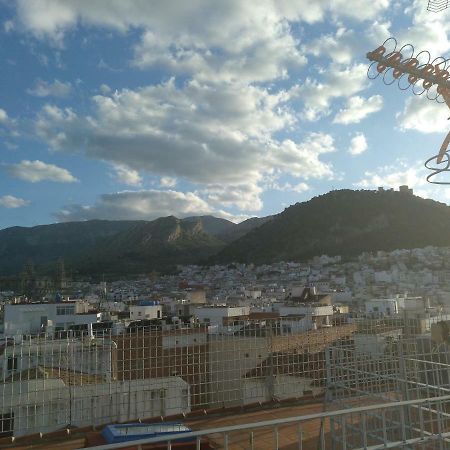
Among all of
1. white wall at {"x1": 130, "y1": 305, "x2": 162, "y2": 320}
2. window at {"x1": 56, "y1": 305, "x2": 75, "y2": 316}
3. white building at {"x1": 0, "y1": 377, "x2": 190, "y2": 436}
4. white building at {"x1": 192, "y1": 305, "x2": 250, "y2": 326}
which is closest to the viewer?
white building at {"x1": 0, "y1": 377, "x2": 190, "y2": 436}

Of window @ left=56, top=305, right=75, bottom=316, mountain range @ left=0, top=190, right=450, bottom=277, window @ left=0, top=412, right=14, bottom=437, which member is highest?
mountain range @ left=0, top=190, right=450, bottom=277

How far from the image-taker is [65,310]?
106ft

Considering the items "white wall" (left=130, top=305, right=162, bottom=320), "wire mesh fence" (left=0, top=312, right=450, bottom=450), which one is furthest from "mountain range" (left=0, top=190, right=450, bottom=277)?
"wire mesh fence" (left=0, top=312, right=450, bottom=450)

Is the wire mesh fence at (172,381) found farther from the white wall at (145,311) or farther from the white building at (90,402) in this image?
the white wall at (145,311)

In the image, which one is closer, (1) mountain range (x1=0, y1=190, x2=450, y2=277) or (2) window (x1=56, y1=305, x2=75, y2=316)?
(2) window (x1=56, y1=305, x2=75, y2=316)

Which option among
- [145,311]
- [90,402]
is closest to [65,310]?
[145,311]

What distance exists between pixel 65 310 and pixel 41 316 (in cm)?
184

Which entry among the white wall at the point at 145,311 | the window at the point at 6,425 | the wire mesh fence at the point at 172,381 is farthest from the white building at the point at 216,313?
the window at the point at 6,425

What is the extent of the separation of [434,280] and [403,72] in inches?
2590

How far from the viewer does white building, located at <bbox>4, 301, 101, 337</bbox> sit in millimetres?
29402

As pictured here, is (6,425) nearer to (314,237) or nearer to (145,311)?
(145,311)

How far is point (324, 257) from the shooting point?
9338 centimetres

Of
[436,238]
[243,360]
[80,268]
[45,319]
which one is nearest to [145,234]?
[80,268]

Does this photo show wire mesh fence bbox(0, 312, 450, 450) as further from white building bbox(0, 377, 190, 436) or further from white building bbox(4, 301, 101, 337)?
white building bbox(4, 301, 101, 337)
